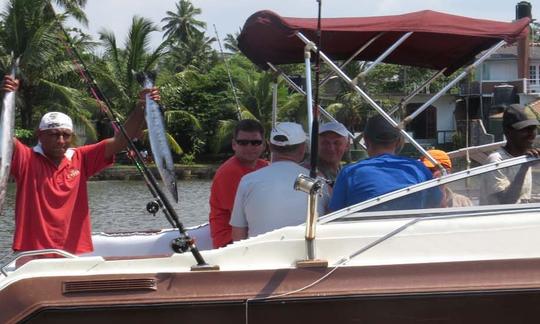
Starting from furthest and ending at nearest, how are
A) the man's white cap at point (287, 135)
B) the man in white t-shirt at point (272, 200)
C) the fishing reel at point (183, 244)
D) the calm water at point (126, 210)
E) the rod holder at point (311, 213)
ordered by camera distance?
the calm water at point (126, 210) → the man's white cap at point (287, 135) → the man in white t-shirt at point (272, 200) → the fishing reel at point (183, 244) → the rod holder at point (311, 213)

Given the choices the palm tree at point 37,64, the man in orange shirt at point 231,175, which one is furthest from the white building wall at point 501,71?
the man in orange shirt at point 231,175

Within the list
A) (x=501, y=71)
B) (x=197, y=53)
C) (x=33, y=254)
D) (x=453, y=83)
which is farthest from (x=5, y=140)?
(x=197, y=53)

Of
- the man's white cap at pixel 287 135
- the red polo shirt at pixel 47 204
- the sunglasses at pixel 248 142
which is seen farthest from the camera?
the sunglasses at pixel 248 142

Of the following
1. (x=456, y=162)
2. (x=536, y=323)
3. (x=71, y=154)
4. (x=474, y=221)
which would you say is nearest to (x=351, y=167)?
(x=474, y=221)

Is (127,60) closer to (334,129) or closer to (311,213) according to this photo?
(334,129)

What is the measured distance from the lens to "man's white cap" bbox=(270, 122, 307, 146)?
367 centimetres

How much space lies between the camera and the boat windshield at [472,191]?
3.21 m

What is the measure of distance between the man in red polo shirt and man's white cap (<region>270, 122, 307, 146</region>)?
68 cm

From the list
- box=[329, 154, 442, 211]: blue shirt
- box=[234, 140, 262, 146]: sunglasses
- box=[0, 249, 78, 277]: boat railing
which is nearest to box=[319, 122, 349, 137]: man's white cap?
box=[234, 140, 262, 146]: sunglasses

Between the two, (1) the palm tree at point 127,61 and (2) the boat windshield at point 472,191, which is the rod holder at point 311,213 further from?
(1) the palm tree at point 127,61

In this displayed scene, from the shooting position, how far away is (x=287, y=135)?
146 inches

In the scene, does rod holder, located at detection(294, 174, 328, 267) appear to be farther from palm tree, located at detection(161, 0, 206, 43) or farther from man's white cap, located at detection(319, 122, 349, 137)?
palm tree, located at detection(161, 0, 206, 43)

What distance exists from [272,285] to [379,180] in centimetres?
68

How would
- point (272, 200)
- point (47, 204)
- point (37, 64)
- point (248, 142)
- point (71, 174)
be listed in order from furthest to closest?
point (37, 64)
point (248, 142)
point (71, 174)
point (47, 204)
point (272, 200)
